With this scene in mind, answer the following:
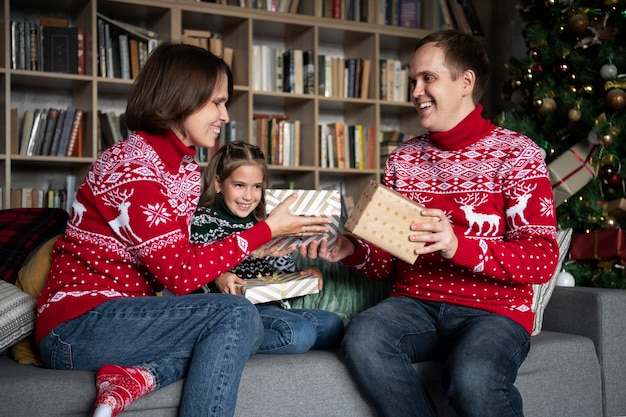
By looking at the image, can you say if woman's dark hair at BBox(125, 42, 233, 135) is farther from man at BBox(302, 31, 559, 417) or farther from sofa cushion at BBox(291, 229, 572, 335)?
sofa cushion at BBox(291, 229, 572, 335)

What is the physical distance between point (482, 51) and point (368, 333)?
2.75 ft

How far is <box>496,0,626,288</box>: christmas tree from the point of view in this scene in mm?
2910

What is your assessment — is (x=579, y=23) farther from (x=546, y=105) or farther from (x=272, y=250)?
(x=272, y=250)

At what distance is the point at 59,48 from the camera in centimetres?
380

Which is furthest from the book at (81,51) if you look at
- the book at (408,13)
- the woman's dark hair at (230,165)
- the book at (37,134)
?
the book at (408,13)

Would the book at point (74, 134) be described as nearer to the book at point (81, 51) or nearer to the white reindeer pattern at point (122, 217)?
the book at point (81, 51)

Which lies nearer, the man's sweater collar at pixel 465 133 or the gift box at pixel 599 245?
the man's sweater collar at pixel 465 133

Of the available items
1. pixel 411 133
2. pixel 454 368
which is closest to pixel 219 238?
pixel 454 368

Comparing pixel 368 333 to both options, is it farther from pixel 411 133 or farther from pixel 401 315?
pixel 411 133

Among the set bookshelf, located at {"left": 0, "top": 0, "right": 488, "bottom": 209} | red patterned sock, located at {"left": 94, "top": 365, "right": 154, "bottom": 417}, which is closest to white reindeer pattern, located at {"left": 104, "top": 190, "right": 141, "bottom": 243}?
red patterned sock, located at {"left": 94, "top": 365, "right": 154, "bottom": 417}

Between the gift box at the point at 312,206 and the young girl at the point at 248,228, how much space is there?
0.43 feet

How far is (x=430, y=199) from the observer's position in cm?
196

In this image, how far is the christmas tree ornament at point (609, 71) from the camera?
288 centimetres

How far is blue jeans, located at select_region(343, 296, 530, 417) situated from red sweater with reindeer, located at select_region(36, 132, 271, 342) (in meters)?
0.37
